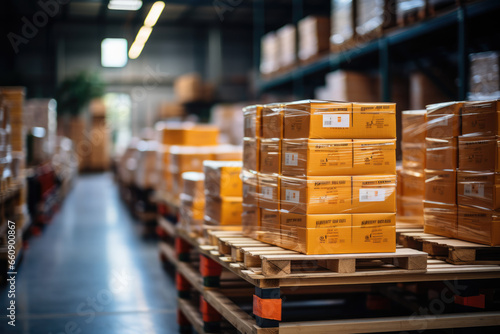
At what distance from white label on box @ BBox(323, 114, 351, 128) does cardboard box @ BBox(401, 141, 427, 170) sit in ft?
3.11

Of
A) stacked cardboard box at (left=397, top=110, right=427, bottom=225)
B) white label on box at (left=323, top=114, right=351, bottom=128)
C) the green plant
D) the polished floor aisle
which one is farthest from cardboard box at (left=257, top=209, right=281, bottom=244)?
the green plant

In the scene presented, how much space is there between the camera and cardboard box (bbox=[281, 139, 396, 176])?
295 cm

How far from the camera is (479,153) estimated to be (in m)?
3.19

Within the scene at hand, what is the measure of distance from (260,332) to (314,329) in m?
0.28

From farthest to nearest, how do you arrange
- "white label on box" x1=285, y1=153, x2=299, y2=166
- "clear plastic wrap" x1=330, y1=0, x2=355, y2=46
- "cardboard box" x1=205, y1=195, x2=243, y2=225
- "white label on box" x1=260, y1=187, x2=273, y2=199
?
"clear plastic wrap" x1=330, y1=0, x2=355, y2=46 < "cardboard box" x1=205, y1=195, x2=243, y2=225 < "white label on box" x1=260, y1=187, x2=273, y2=199 < "white label on box" x1=285, y1=153, x2=299, y2=166

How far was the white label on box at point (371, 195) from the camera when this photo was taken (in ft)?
9.86

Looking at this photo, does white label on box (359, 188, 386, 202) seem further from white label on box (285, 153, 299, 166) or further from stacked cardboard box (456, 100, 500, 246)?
stacked cardboard box (456, 100, 500, 246)

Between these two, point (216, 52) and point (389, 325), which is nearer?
point (389, 325)

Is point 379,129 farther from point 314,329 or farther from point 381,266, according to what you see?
point 314,329

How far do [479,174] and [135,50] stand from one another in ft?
68.0

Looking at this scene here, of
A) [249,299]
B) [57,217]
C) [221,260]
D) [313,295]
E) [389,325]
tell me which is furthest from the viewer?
[57,217]

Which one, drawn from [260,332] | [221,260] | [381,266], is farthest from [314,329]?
[221,260]

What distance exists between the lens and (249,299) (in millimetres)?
4012

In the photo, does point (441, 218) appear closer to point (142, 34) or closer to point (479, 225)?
point (479, 225)
